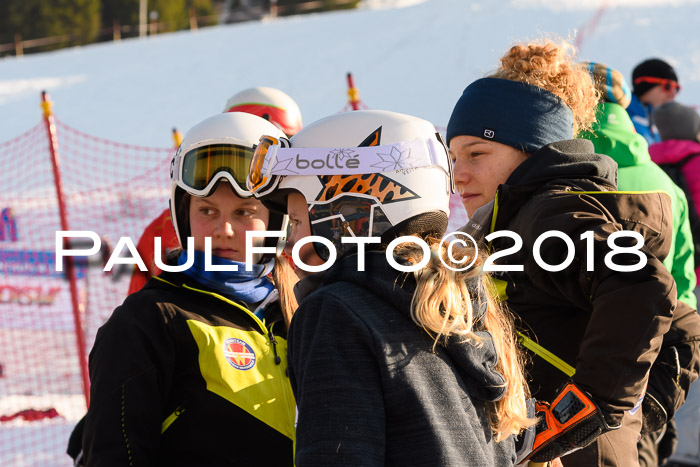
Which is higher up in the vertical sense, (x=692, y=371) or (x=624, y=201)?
(x=624, y=201)

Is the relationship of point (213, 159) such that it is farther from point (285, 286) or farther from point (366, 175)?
point (366, 175)

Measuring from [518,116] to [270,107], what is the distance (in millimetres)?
1972

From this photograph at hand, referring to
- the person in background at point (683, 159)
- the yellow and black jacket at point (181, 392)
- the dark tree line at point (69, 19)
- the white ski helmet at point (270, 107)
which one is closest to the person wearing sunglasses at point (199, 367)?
the yellow and black jacket at point (181, 392)

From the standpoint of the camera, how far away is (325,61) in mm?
31062

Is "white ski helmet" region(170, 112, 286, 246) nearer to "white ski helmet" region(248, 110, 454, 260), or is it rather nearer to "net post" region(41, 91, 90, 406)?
"white ski helmet" region(248, 110, 454, 260)

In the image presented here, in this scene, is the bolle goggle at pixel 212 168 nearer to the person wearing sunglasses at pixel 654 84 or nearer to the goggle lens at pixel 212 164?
the goggle lens at pixel 212 164

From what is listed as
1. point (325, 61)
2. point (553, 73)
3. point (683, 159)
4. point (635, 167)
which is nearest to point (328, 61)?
point (325, 61)

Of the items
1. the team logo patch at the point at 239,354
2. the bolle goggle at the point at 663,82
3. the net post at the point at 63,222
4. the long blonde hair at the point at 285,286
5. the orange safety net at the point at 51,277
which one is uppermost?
the bolle goggle at the point at 663,82

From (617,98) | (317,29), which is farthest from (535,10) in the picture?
(617,98)

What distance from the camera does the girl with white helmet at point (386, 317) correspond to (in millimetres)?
1782

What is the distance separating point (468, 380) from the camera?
6.43 ft

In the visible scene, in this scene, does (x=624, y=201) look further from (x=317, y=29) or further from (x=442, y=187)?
(x=317, y=29)

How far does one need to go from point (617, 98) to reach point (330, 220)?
2.15 m

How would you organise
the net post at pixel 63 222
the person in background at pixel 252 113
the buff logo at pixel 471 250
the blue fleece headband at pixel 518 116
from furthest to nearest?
the net post at pixel 63 222
the person in background at pixel 252 113
the blue fleece headband at pixel 518 116
the buff logo at pixel 471 250
